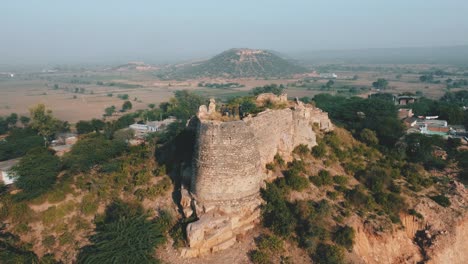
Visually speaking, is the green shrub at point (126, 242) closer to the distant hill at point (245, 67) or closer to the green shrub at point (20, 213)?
the green shrub at point (20, 213)

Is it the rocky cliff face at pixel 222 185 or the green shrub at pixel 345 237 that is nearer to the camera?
the rocky cliff face at pixel 222 185

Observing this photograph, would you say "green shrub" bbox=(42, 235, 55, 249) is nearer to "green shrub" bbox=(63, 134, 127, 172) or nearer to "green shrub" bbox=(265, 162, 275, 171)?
"green shrub" bbox=(63, 134, 127, 172)

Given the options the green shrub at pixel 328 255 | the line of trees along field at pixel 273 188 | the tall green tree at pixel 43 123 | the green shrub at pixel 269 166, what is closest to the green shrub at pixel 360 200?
the line of trees along field at pixel 273 188

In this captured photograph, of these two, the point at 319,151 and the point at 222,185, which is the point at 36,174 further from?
the point at 319,151

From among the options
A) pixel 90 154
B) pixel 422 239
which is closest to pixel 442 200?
pixel 422 239

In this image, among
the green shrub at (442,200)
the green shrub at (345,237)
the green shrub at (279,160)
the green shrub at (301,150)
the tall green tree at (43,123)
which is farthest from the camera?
the tall green tree at (43,123)

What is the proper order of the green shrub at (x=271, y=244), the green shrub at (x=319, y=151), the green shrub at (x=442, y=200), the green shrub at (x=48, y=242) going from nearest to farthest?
the green shrub at (x=271, y=244)
the green shrub at (x=48, y=242)
the green shrub at (x=442, y=200)
the green shrub at (x=319, y=151)

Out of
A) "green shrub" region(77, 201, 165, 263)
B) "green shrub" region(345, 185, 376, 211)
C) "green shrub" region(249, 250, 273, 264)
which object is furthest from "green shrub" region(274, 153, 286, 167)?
"green shrub" region(77, 201, 165, 263)
